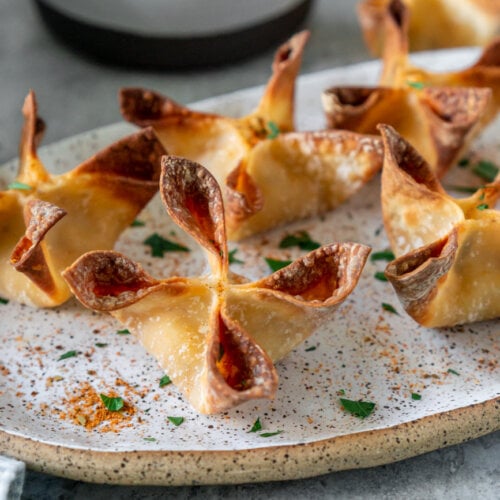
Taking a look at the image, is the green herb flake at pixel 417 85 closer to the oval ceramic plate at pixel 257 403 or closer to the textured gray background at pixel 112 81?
the oval ceramic plate at pixel 257 403

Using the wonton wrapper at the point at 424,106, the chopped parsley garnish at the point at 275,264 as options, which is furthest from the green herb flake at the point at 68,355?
the wonton wrapper at the point at 424,106

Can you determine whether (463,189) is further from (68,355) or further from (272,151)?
(68,355)

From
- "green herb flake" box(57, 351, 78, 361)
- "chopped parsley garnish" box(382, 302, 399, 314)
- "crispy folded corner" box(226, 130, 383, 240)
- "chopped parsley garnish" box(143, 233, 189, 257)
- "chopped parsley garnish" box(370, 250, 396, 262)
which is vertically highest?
"crispy folded corner" box(226, 130, 383, 240)

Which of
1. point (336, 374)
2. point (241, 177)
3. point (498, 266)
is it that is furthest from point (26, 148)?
point (498, 266)

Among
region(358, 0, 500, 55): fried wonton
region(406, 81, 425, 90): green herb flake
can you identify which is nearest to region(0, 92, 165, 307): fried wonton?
region(406, 81, 425, 90): green herb flake

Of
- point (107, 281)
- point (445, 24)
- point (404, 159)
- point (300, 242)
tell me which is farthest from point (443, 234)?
point (445, 24)

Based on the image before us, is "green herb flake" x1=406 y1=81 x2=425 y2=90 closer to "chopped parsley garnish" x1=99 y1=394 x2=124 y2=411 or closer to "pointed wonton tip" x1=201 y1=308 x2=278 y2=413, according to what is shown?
"pointed wonton tip" x1=201 y1=308 x2=278 y2=413

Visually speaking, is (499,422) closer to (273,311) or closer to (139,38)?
(273,311)
